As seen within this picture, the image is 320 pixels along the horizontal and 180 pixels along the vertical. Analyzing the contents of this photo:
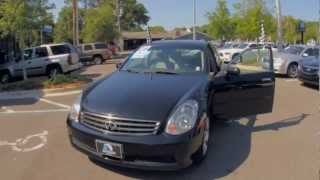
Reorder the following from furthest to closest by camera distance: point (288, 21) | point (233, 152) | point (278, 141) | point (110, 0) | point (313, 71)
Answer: point (288, 21) < point (110, 0) < point (313, 71) < point (278, 141) < point (233, 152)

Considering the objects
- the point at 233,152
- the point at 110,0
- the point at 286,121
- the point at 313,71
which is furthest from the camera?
the point at 110,0

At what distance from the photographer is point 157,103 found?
512 centimetres

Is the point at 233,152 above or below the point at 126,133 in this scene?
below

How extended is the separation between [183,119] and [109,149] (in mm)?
912

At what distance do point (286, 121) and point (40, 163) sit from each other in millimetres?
4845

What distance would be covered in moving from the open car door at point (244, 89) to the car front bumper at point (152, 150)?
184 cm

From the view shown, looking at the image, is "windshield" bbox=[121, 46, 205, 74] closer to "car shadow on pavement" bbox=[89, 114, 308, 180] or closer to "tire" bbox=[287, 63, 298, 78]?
"car shadow on pavement" bbox=[89, 114, 308, 180]

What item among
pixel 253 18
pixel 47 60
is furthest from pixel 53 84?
pixel 253 18

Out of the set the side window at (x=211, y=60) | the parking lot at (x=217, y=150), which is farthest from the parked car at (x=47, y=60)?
the side window at (x=211, y=60)

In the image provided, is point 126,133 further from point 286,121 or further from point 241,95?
point 286,121

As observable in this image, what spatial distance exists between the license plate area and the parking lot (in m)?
0.40

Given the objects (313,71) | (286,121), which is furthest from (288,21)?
(286,121)

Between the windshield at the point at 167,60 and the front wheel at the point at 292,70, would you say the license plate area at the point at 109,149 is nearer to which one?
the windshield at the point at 167,60

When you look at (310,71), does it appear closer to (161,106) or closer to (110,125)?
(161,106)
